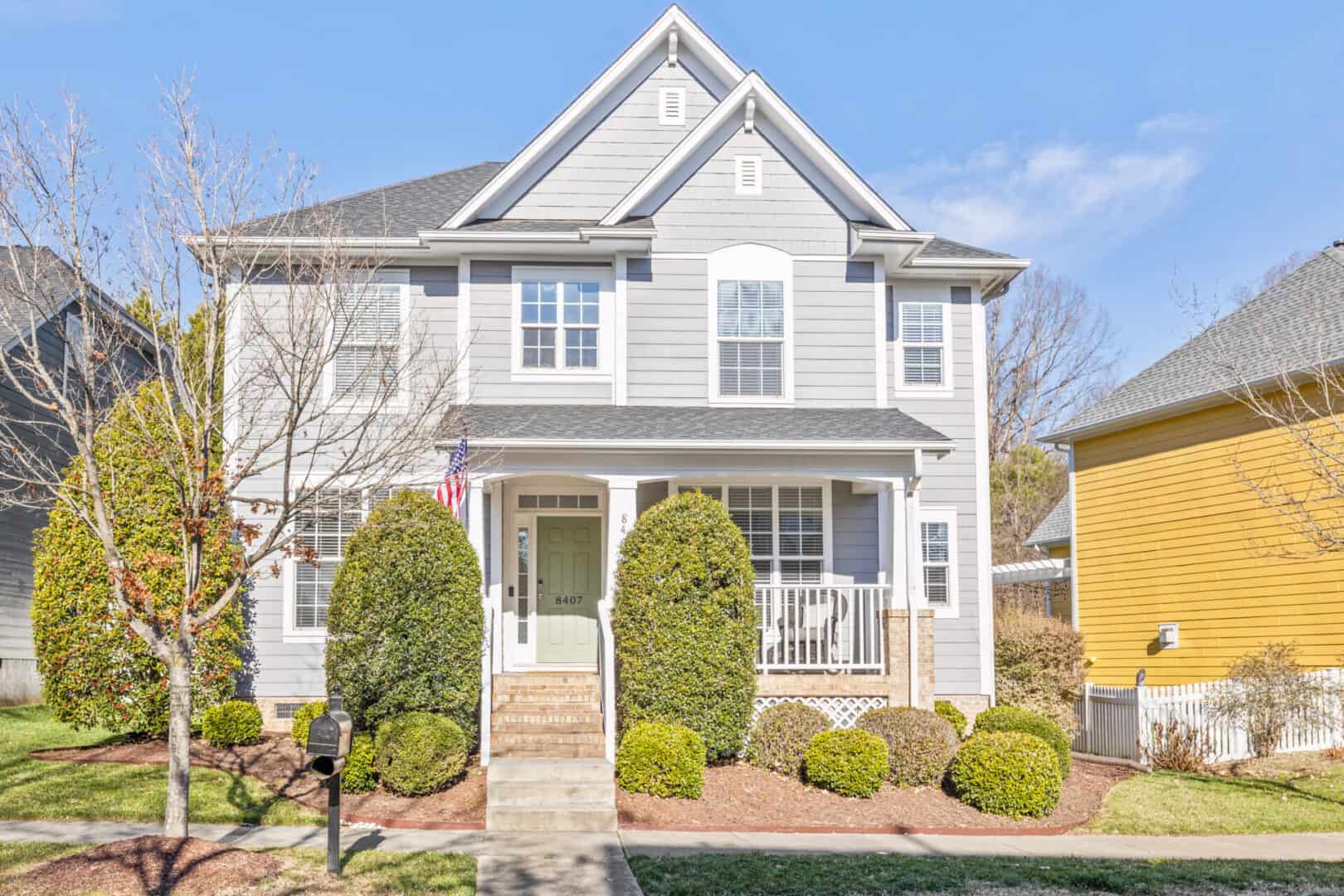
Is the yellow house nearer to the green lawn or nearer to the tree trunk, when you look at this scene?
the green lawn

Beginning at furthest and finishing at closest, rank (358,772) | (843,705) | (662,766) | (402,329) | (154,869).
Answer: (402,329), (843,705), (662,766), (358,772), (154,869)

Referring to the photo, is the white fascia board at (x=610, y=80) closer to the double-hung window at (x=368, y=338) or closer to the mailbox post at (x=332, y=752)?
the double-hung window at (x=368, y=338)

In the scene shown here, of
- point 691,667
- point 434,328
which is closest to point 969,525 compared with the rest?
point 691,667

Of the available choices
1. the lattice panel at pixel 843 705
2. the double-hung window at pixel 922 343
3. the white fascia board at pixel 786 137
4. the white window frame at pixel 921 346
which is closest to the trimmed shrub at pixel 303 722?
the lattice panel at pixel 843 705

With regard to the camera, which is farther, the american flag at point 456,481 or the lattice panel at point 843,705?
the lattice panel at point 843,705

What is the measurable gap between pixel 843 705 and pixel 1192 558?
321 inches

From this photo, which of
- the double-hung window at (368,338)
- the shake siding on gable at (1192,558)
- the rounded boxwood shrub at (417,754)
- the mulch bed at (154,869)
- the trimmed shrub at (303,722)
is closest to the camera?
the mulch bed at (154,869)

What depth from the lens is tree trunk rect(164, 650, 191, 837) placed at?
26.6ft

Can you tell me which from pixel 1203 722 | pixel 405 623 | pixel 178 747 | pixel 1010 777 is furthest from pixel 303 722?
pixel 1203 722

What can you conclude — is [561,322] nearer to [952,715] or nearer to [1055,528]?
[952,715]

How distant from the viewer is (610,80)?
1563cm

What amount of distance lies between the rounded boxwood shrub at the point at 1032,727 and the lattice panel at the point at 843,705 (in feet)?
4.01

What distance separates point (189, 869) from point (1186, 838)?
8586mm

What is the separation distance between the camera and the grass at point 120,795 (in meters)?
9.72
